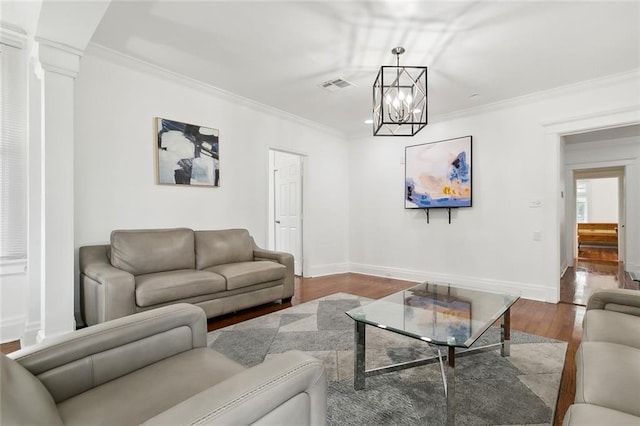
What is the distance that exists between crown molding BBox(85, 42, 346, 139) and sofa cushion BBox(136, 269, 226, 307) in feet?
7.33

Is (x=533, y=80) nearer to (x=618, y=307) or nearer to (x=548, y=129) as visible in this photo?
(x=548, y=129)

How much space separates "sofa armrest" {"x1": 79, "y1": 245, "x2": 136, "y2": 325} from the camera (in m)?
2.47

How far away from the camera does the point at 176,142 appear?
3.61m

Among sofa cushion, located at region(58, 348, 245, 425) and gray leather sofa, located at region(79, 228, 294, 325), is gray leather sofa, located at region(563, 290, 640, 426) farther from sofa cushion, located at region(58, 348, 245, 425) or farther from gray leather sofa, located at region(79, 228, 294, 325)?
gray leather sofa, located at region(79, 228, 294, 325)

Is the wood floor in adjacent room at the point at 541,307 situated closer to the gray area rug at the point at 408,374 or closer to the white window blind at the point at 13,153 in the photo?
the gray area rug at the point at 408,374

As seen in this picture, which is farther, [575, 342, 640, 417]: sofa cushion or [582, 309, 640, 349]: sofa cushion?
[582, 309, 640, 349]: sofa cushion

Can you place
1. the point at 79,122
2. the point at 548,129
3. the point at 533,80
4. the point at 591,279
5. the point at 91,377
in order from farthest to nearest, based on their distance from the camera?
1. the point at 591,279
2. the point at 548,129
3. the point at 533,80
4. the point at 79,122
5. the point at 91,377

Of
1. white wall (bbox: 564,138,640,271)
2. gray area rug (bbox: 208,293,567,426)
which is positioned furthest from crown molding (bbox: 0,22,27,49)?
white wall (bbox: 564,138,640,271)

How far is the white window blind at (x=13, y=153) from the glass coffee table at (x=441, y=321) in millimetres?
3047

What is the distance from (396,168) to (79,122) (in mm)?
4346

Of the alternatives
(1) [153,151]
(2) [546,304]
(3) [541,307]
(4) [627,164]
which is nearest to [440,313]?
(3) [541,307]

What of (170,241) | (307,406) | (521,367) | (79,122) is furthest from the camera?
(170,241)

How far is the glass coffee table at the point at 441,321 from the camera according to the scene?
158cm

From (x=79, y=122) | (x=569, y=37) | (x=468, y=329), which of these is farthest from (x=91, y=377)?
(x=569, y=37)
